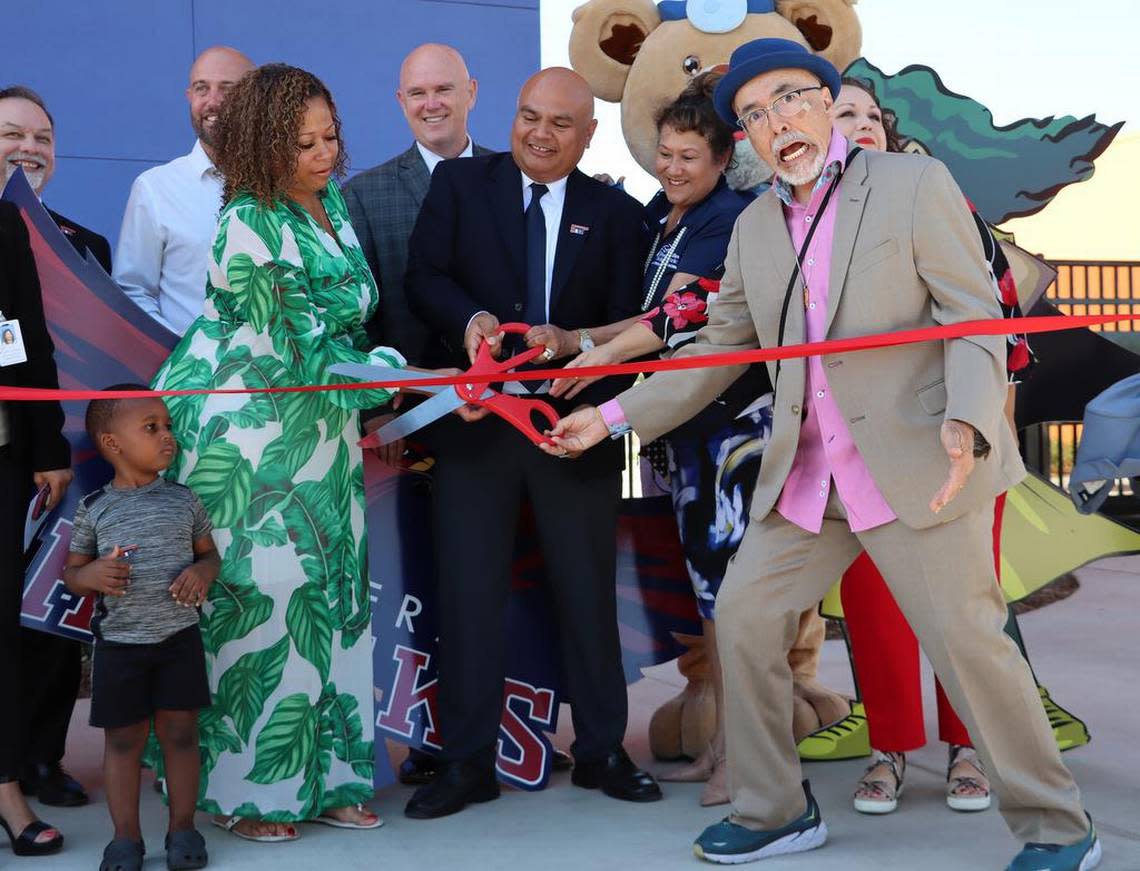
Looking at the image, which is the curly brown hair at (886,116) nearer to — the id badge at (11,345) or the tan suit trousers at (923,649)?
the tan suit trousers at (923,649)

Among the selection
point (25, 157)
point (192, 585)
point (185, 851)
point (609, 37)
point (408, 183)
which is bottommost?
point (185, 851)

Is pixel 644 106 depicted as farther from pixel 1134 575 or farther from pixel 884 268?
pixel 1134 575

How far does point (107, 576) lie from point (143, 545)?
0.42ft

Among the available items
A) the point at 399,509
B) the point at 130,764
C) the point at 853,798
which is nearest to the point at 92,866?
the point at 130,764

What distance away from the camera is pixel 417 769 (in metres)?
4.81

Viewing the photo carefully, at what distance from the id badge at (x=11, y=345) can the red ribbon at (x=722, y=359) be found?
8cm

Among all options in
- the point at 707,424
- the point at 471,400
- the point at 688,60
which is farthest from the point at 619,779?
the point at 688,60

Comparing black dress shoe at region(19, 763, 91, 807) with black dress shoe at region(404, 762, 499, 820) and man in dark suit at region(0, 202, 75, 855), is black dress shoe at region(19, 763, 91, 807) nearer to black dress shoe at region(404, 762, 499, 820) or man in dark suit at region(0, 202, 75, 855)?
man in dark suit at region(0, 202, 75, 855)

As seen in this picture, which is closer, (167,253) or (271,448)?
(271,448)

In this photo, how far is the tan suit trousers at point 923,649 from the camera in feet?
11.3

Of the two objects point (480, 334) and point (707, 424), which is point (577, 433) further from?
point (707, 424)

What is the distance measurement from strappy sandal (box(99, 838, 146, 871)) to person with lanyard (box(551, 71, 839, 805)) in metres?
1.61

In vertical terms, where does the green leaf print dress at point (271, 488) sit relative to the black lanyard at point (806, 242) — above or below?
below

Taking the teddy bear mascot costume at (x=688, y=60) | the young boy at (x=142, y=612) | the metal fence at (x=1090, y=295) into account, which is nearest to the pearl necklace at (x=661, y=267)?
the teddy bear mascot costume at (x=688, y=60)
